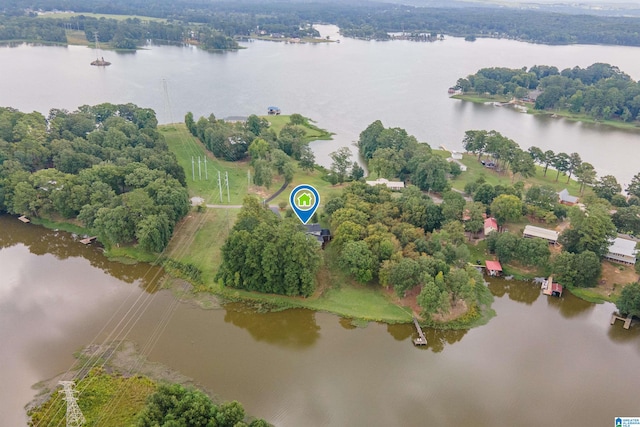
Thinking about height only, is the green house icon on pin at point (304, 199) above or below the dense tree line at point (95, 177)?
above

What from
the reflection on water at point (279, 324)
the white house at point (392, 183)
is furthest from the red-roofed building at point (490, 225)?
the reflection on water at point (279, 324)

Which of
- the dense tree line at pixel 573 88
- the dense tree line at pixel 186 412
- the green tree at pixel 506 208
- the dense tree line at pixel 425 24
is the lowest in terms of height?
the dense tree line at pixel 186 412

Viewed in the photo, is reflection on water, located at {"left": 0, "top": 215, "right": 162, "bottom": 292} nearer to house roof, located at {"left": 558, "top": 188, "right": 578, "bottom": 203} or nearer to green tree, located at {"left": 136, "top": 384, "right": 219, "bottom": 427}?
green tree, located at {"left": 136, "top": 384, "right": 219, "bottom": 427}

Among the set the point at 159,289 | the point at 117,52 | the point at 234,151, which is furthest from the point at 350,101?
the point at 117,52

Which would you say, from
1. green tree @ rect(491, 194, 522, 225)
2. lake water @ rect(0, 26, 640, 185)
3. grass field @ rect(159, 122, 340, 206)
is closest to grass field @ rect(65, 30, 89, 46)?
lake water @ rect(0, 26, 640, 185)

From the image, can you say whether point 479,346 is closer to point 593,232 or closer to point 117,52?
point 593,232

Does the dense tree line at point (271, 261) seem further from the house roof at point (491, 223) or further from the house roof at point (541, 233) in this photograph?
the house roof at point (541, 233)

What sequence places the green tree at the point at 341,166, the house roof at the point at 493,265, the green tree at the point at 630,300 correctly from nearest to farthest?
1. the green tree at the point at 630,300
2. the house roof at the point at 493,265
3. the green tree at the point at 341,166
